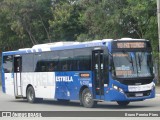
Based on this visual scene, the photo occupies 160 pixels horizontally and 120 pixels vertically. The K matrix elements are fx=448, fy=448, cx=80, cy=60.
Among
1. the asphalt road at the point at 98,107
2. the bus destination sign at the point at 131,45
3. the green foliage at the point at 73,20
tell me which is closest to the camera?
the asphalt road at the point at 98,107

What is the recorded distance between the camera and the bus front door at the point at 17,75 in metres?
26.5

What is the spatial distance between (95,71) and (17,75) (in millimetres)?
7821

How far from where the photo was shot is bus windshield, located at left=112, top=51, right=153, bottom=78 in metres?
19.4

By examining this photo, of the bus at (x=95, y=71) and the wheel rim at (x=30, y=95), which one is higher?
the bus at (x=95, y=71)

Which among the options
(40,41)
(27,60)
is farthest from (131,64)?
(40,41)

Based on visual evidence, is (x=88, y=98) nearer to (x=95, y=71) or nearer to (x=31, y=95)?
(x=95, y=71)

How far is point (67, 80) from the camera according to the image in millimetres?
22047

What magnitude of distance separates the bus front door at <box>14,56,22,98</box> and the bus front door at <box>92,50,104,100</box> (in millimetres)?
7482

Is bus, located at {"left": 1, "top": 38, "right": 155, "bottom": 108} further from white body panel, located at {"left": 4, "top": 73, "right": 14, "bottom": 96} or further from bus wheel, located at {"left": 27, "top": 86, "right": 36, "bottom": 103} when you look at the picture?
white body panel, located at {"left": 4, "top": 73, "right": 14, "bottom": 96}

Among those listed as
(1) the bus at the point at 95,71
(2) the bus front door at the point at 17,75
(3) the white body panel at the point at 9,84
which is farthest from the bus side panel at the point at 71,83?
(3) the white body panel at the point at 9,84

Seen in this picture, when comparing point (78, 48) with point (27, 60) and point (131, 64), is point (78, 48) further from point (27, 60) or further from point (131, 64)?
point (27, 60)

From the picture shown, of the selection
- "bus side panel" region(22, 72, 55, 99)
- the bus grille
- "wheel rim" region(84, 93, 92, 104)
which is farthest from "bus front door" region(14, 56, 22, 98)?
the bus grille

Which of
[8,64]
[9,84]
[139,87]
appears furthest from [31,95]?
[139,87]

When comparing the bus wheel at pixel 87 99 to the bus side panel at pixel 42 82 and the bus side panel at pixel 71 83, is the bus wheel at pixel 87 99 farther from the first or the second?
the bus side panel at pixel 42 82
